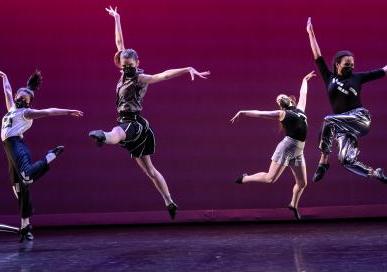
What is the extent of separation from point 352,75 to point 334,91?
20cm

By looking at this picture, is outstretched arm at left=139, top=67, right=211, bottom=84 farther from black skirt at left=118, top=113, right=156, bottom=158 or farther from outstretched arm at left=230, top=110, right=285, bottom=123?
outstretched arm at left=230, top=110, right=285, bottom=123

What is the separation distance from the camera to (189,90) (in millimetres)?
6285

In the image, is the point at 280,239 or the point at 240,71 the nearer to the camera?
the point at 280,239

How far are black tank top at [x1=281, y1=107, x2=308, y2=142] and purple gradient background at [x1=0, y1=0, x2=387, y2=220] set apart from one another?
0.94 m

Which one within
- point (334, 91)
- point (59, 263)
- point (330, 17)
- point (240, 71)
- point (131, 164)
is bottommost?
point (59, 263)

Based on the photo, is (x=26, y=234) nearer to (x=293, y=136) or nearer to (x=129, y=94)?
(x=129, y=94)

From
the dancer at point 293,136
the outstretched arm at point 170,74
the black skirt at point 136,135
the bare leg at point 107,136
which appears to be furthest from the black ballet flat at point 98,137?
the dancer at point 293,136

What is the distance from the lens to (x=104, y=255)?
4203 mm

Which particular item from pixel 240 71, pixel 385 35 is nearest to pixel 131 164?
pixel 240 71

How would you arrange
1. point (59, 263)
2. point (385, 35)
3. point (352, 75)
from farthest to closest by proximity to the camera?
point (385, 35) < point (352, 75) < point (59, 263)

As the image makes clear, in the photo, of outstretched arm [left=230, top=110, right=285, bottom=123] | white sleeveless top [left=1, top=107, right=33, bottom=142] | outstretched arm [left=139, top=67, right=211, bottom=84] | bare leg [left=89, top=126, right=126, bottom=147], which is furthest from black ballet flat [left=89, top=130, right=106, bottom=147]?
outstretched arm [left=230, top=110, right=285, bottom=123]

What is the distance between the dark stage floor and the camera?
145 inches

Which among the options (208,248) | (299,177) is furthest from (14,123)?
(299,177)

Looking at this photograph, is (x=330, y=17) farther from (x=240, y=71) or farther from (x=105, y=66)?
(x=105, y=66)
